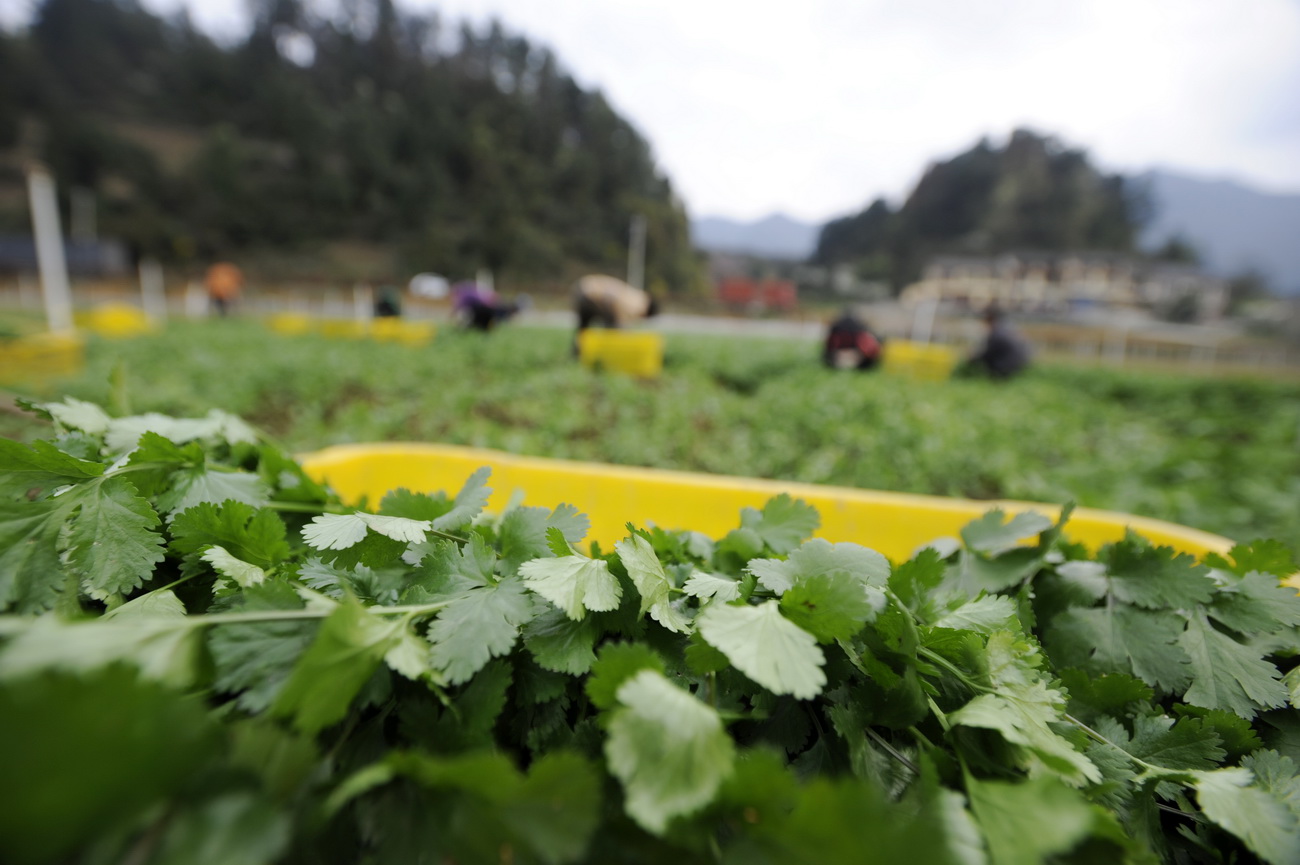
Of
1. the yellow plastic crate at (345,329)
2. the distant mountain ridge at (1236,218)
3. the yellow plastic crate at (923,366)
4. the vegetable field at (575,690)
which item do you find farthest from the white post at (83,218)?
the distant mountain ridge at (1236,218)

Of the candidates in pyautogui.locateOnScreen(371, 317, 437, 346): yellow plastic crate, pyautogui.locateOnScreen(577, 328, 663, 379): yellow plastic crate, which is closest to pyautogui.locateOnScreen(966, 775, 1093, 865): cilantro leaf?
pyautogui.locateOnScreen(577, 328, 663, 379): yellow plastic crate

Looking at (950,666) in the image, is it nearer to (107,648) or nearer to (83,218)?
(107,648)

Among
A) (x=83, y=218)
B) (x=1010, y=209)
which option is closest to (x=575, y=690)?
(x=83, y=218)

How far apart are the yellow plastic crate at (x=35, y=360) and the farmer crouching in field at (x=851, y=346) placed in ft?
26.4

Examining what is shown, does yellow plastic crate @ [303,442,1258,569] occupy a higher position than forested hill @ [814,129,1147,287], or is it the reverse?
forested hill @ [814,129,1147,287]

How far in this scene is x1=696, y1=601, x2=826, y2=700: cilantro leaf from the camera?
590mm

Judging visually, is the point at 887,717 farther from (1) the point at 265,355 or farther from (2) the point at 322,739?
(1) the point at 265,355

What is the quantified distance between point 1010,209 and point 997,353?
6795 cm

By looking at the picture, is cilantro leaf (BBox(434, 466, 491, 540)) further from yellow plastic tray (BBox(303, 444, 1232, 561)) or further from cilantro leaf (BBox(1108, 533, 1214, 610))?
cilantro leaf (BBox(1108, 533, 1214, 610))

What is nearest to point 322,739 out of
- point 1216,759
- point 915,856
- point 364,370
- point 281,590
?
point 281,590

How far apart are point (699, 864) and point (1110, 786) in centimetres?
49

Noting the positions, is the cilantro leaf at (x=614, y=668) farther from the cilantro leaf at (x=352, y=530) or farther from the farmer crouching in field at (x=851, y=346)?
the farmer crouching in field at (x=851, y=346)

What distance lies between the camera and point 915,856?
16.7 inches

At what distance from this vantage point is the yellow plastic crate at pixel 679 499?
173 centimetres
